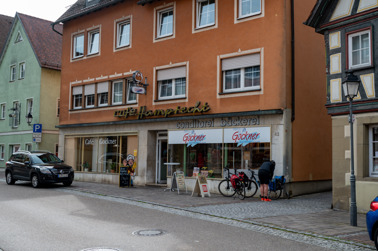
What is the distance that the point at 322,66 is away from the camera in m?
18.4

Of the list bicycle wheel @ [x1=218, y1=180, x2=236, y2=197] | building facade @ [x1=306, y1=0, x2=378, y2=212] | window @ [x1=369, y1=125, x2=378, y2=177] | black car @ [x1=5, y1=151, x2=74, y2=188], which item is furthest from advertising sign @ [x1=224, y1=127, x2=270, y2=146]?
black car @ [x1=5, y1=151, x2=74, y2=188]

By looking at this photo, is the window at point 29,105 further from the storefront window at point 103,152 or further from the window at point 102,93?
the window at point 102,93

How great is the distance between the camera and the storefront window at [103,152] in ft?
72.1

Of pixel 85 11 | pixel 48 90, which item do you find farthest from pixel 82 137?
pixel 48 90

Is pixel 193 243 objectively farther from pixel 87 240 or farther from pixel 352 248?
pixel 352 248

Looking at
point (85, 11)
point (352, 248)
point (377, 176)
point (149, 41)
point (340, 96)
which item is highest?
point (85, 11)

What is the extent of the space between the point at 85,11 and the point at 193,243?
64.5ft

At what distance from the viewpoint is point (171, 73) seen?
19922 millimetres

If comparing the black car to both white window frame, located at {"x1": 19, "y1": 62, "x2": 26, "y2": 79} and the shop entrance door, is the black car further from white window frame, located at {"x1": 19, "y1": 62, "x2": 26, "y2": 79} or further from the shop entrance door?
white window frame, located at {"x1": 19, "y1": 62, "x2": 26, "y2": 79}

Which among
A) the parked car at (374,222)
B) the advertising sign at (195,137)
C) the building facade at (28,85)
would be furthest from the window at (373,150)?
the building facade at (28,85)

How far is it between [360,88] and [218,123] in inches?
255

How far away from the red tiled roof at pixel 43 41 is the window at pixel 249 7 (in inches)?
781

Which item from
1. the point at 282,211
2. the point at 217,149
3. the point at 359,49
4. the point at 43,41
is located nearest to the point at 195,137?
the point at 217,149

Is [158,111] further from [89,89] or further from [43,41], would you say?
[43,41]
